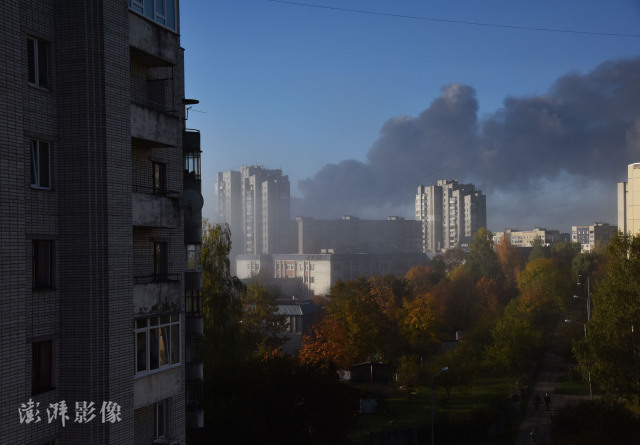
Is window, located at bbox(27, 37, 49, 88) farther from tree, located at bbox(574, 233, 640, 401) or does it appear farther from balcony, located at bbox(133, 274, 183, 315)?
tree, located at bbox(574, 233, 640, 401)

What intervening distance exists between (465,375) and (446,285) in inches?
1395

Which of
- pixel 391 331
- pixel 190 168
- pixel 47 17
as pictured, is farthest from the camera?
pixel 391 331

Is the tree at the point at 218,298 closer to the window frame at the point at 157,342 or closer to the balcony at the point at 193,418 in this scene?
the balcony at the point at 193,418

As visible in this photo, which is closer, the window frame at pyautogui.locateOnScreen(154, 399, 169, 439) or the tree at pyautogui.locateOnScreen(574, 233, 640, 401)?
the window frame at pyautogui.locateOnScreen(154, 399, 169, 439)

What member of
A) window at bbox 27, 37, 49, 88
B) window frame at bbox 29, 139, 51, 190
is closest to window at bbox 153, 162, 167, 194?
window frame at bbox 29, 139, 51, 190

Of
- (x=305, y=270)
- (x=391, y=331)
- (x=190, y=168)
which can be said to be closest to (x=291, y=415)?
(x=190, y=168)

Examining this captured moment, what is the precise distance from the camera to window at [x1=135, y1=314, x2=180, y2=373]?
44.8 feet

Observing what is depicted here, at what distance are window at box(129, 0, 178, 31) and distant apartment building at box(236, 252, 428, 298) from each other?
107 meters

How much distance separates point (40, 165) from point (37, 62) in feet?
6.16

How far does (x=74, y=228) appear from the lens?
40.0 feet

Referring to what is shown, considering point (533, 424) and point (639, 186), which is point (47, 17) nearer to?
point (533, 424)

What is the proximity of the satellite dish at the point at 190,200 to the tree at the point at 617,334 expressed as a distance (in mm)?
25080

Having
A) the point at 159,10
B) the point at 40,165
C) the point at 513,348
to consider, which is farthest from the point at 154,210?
the point at 513,348

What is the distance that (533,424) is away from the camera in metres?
37.2
